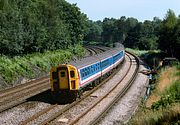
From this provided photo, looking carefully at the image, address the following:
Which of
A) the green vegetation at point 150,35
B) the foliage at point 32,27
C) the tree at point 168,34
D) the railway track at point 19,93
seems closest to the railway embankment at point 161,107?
the railway track at point 19,93

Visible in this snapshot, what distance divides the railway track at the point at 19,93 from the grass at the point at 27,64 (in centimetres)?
182

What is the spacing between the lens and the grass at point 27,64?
37050 millimetres

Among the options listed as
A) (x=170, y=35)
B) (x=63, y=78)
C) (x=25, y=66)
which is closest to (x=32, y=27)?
(x=25, y=66)

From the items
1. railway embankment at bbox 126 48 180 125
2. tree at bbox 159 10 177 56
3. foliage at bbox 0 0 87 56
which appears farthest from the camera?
tree at bbox 159 10 177 56

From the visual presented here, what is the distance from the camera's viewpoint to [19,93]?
104 ft

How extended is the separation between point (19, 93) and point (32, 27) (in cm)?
1608

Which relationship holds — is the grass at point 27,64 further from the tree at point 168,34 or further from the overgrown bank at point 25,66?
the tree at point 168,34

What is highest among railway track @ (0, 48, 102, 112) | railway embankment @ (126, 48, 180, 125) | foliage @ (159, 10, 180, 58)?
foliage @ (159, 10, 180, 58)

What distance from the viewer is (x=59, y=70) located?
91.6 feet

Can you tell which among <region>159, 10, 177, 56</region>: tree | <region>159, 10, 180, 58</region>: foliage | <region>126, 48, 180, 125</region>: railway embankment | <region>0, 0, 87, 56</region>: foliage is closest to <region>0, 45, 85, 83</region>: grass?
<region>0, 0, 87, 56</region>: foliage

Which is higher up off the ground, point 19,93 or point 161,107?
point 161,107

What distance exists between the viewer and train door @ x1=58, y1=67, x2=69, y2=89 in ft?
90.7

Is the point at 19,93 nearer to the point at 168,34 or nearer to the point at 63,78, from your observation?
the point at 63,78

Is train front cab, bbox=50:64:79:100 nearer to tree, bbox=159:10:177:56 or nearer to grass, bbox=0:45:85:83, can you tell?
grass, bbox=0:45:85:83
